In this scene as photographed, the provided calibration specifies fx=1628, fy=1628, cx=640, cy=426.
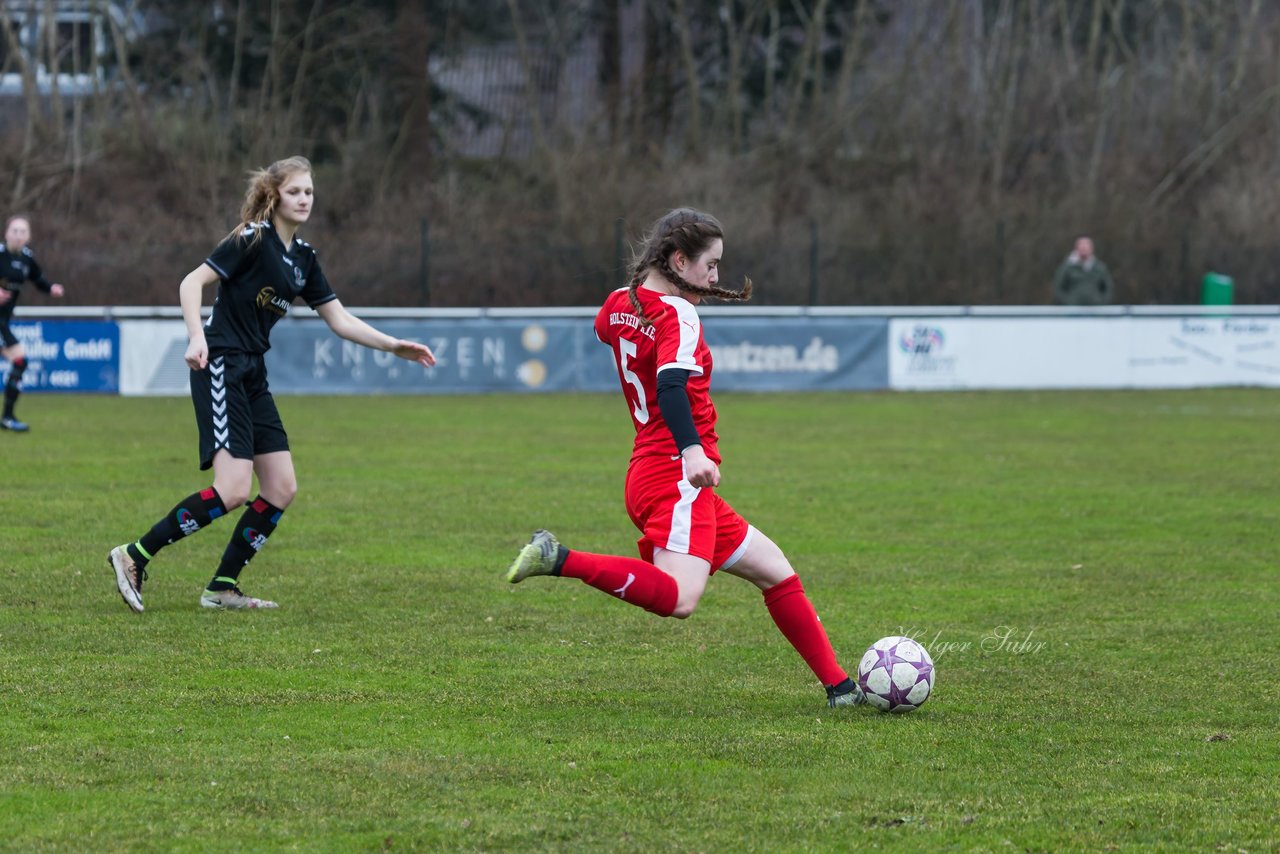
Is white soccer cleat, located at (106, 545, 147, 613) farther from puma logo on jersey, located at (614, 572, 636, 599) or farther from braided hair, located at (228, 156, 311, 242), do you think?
puma logo on jersey, located at (614, 572, 636, 599)

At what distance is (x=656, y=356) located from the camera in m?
5.16

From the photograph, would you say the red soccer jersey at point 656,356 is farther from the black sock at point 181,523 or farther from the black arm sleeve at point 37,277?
the black arm sleeve at point 37,277

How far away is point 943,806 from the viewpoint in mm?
4324

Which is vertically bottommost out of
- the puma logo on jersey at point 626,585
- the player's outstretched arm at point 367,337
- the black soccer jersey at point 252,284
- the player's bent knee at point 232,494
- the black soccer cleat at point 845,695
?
the black soccer cleat at point 845,695

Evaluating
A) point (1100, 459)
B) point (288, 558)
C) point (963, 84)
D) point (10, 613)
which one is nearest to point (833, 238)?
point (963, 84)

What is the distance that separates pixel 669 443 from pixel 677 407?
0.34m

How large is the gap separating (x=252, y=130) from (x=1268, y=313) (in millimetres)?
18857

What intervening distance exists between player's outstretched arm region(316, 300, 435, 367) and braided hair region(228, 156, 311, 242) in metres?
0.51

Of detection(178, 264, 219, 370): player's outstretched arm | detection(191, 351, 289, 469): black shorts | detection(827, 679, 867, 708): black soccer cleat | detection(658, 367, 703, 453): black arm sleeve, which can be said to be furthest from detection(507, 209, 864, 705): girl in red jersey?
detection(191, 351, 289, 469): black shorts

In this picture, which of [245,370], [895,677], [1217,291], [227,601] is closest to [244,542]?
[227,601]

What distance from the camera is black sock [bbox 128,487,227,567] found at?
7016 millimetres

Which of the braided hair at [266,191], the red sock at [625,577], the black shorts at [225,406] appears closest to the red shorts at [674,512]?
the red sock at [625,577]

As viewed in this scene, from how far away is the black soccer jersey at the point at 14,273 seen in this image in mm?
16109

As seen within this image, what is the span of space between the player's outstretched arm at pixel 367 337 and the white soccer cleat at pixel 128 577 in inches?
52.0
